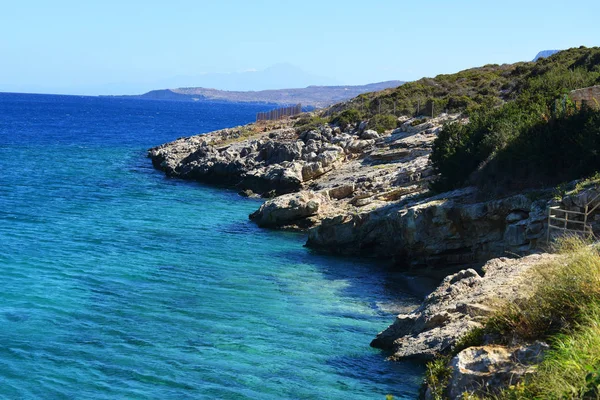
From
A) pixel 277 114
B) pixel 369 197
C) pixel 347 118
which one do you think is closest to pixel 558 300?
pixel 369 197

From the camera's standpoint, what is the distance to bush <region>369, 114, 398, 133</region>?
188 ft

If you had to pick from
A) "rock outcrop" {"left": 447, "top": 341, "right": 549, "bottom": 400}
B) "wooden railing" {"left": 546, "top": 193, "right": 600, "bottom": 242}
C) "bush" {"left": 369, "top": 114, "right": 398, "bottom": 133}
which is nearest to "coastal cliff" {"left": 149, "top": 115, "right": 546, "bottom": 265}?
"wooden railing" {"left": 546, "top": 193, "right": 600, "bottom": 242}

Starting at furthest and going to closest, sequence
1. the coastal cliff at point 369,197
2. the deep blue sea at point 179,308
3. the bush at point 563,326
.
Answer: the coastal cliff at point 369,197 < the deep blue sea at point 179,308 < the bush at point 563,326

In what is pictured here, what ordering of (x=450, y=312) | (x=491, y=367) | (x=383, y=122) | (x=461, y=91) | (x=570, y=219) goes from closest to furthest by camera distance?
(x=491, y=367)
(x=450, y=312)
(x=570, y=219)
(x=383, y=122)
(x=461, y=91)

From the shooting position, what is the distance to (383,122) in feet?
192

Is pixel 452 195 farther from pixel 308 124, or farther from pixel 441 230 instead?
pixel 308 124

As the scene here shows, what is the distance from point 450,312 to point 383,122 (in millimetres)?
41810

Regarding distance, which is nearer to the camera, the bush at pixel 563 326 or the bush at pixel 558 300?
the bush at pixel 563 326

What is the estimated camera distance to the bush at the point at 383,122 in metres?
57.4

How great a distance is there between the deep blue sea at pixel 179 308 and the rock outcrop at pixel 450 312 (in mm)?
585

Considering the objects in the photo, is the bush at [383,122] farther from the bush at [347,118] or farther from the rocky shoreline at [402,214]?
the bush at [347,118]

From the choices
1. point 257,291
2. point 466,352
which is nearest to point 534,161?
point 257,291

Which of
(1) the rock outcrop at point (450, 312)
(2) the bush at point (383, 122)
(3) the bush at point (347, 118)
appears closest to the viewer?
(1) the rock outcrop at point (450, 312)

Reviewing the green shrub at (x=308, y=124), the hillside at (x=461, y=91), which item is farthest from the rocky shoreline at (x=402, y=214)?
the hillside at (x=461, y=91)
